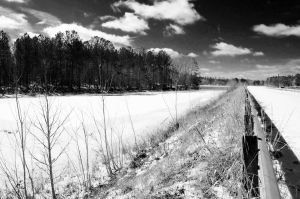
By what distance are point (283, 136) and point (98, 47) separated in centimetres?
5980

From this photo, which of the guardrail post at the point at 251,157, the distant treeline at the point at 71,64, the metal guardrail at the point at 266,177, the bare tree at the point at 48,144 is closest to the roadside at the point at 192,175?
the guardrail post at the point at 251,157

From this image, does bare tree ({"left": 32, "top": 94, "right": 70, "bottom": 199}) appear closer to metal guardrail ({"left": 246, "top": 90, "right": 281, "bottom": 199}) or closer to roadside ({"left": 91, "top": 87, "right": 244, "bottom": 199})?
roadside ({"left": 91, "top": 87, "right": 244, "bottom": 199})

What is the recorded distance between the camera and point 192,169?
14.6 feet

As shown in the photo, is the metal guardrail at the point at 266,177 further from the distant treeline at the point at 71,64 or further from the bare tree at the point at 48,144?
the distant treeline at the point at 71,64

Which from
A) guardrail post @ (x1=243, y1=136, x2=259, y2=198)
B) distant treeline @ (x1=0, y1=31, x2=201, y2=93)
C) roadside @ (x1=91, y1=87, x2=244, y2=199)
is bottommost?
roadside @ (x1=91, y1=87, x2=244, y2=199)

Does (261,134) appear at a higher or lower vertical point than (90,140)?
higher

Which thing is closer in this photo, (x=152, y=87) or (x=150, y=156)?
(x=150, y=156)

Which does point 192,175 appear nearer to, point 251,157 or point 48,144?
point 251,157

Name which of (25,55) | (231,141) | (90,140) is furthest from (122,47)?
(231,141)

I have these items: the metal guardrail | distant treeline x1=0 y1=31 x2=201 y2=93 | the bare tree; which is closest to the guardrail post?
the metal guardrail

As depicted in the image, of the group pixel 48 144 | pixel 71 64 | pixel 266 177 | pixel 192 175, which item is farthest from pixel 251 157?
pixel 71 64

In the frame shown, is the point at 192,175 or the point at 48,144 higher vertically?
the point at 48,144

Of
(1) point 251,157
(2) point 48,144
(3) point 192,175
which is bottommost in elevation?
(3) point 192,175

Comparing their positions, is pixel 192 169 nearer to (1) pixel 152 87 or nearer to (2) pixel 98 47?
(2) pixel 98 47
